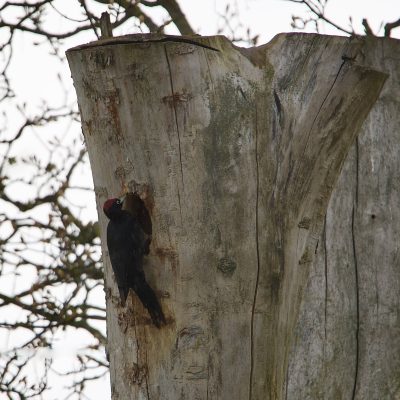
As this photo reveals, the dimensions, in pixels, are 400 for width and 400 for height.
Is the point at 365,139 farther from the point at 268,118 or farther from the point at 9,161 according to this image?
the point at 9,161

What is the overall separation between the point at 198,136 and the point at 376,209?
4.96 ft

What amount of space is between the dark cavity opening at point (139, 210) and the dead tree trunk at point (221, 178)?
4 cm

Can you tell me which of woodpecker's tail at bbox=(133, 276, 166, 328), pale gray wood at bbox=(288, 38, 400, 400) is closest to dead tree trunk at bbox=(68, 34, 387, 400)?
woodpecker's tail at bbox=(133, 276, 166, 328)

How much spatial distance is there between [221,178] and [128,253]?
1.56 ft

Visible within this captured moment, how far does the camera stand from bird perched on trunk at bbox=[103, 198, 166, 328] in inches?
116

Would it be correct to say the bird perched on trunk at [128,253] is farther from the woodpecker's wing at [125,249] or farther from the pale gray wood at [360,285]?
the pale gray wood at [360,285]

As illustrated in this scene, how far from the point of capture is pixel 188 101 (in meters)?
2.91

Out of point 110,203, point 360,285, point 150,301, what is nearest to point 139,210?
point 110,203

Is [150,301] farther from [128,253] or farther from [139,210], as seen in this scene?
[139,210]

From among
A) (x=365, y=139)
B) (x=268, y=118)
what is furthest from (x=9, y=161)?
(x=268, y=118)

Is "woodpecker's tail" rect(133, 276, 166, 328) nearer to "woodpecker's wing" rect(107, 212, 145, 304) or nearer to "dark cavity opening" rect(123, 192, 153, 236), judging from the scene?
"woodpecker's wing" rect(107, 212, 145, 304)

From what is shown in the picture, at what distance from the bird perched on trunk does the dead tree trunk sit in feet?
0.17

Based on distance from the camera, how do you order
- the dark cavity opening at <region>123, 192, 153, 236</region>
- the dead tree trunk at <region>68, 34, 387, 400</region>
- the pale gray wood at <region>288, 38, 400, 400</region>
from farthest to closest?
the pale gray wood at <region>288, 38, 400, 400</region> < the dark cavity opening at <region>123, 192, 153, 236</region> < the dead tree trunk at <region>68, 34, 387, 400</region>

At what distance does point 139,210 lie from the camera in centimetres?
312
